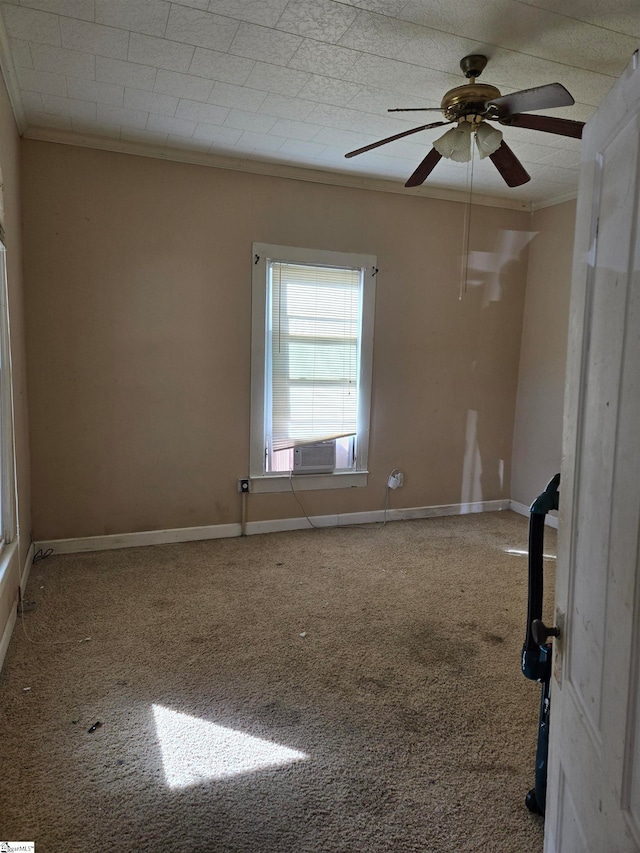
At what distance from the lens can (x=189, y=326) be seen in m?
3.79

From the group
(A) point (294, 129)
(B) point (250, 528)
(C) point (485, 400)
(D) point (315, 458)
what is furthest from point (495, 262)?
(B) point (250, 528)

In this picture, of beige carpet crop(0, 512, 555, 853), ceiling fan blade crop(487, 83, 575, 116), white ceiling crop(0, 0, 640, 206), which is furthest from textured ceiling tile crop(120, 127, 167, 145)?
beige carpet crop(0, 512, 555, 853)

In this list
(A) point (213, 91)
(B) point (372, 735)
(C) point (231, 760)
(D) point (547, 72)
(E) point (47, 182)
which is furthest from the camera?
(E) point (47, 182)

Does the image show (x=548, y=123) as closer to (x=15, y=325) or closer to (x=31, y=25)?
(x=31, y=25)

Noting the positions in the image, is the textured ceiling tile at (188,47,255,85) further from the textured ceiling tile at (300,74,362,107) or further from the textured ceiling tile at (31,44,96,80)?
the textured ceiling tile at (31,44,96,80)

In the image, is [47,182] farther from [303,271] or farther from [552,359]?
[552,359]

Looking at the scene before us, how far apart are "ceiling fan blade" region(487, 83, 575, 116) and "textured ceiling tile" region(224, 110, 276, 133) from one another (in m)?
1.39

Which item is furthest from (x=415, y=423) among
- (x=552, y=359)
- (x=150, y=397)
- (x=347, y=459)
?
(x=150, y=397)

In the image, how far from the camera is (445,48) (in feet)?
7.54

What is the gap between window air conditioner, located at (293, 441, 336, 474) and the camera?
418 centimetres

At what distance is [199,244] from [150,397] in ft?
3.74

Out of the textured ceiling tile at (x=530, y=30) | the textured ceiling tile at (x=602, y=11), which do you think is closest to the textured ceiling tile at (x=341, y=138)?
the textured ceiling tile at (x=530, y=30)

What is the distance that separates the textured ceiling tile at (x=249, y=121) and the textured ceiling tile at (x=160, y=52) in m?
0.53

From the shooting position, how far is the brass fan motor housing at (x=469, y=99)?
230 cm
